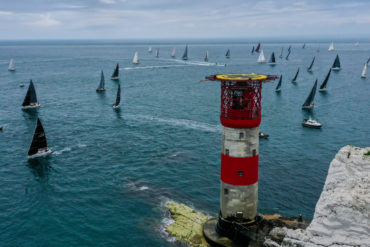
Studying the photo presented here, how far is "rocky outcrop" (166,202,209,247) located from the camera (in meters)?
35.8

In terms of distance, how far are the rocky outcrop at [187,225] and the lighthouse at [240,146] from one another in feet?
19.0

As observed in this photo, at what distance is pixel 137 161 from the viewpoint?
62.1 metres

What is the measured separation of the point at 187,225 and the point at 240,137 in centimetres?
1557

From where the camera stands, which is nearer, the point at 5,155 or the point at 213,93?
the point at 5,155

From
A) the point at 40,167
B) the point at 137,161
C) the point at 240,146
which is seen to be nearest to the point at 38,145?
the point at 40,167

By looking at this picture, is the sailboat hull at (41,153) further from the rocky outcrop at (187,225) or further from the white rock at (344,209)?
the white rock at (344,209)

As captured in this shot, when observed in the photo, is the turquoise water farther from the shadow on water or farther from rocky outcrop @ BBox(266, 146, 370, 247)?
rocky outcrop @ BBox(266, 146, 370, 247)

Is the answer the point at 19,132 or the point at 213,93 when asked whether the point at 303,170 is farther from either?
the point at 213,93

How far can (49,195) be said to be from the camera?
49375 mm

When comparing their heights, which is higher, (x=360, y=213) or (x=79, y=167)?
(x=360, y=213)

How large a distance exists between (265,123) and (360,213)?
2718 inches

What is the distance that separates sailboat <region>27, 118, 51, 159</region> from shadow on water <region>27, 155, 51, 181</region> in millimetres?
1210

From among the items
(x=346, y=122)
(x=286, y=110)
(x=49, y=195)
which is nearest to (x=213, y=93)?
(x=286, y=110)

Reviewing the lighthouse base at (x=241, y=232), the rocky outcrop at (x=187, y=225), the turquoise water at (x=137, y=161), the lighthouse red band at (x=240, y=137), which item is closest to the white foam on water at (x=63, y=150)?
the turquoise water at (x=137, y=161)
